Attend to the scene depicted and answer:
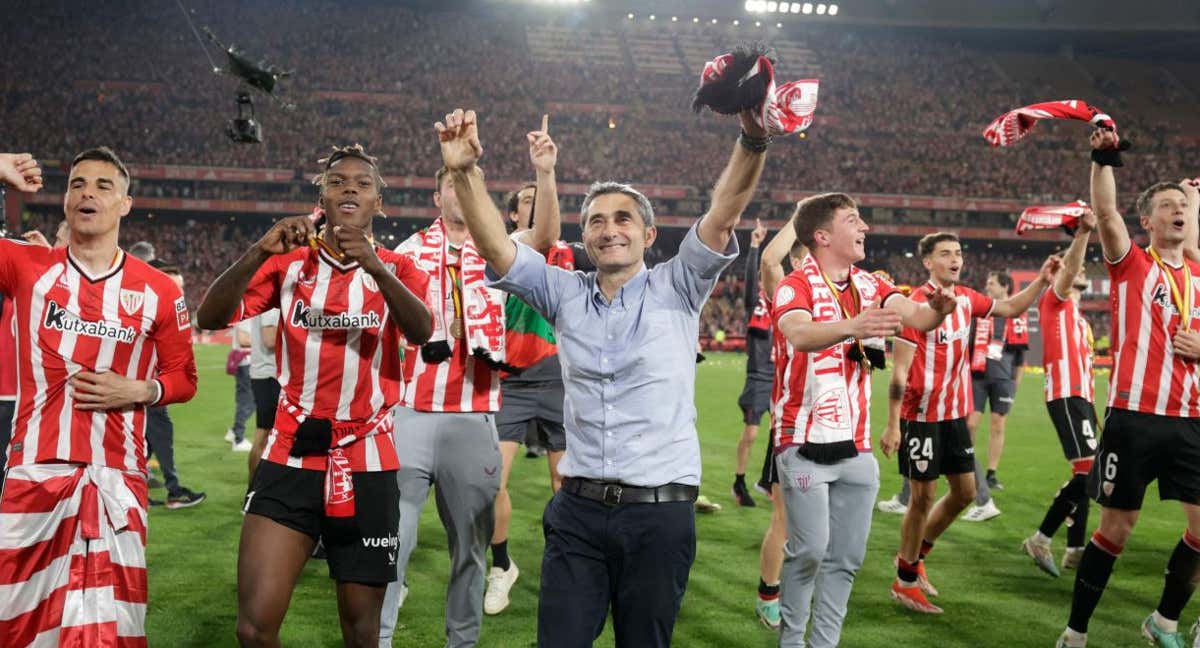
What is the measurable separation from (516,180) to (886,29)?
87.9 ft

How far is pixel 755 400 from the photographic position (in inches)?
356

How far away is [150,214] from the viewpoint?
4666 cm

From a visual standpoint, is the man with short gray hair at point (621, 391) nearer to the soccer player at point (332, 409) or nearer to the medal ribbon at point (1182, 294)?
the soccer player at point (332, 409)

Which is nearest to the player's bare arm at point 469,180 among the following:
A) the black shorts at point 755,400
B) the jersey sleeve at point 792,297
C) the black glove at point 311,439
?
the black glove at point 311,439

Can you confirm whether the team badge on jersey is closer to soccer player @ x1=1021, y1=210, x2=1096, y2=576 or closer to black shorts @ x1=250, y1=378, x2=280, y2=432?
black shorts @ x1=250, y1=378, x2=280, y2=432

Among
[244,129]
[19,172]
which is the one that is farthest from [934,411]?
[244,129]

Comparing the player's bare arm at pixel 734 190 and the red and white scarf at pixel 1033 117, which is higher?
the red and white scarf at pixel 1033 117

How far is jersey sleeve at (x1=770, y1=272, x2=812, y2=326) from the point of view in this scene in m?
4.36

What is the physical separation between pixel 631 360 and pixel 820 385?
1721 mm

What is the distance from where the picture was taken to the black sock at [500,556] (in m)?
5.87

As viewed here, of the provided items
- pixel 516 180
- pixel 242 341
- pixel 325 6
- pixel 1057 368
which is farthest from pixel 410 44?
pixel 1057 368

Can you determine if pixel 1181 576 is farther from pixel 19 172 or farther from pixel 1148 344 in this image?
pixel 19 172

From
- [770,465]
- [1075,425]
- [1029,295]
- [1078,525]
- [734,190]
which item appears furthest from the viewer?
[1075,425]

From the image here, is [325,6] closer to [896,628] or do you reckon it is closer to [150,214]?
[150,214]
